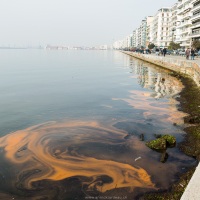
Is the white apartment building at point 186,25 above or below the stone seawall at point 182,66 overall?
above

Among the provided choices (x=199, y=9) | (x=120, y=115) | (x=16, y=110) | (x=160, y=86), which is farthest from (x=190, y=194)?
(x=199, y=9)

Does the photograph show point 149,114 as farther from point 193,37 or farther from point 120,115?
point 193,37

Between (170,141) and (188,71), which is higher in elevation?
(188,71)

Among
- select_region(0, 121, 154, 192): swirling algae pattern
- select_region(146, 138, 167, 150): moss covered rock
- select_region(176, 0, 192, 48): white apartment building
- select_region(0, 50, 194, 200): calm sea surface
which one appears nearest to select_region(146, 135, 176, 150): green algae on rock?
select_region(146, 138, 167, 150): moss covered rock

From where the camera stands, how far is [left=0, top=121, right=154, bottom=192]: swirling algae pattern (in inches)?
365

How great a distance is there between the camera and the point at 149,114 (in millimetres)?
17422

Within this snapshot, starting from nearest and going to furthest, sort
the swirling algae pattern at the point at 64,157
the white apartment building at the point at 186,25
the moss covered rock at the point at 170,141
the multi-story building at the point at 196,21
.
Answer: the swirling algae pattern at the point at 64,157 → the moss covered rock at the point at 170,141 → the multi-story building at the point at 196,21 → the white apartment building at the point at 186,25

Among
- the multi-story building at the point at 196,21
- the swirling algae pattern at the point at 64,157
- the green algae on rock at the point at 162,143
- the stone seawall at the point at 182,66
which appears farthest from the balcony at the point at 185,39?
the green algae on rock at the point at 162,143

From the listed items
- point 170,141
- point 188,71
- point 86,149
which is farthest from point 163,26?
point 86,149

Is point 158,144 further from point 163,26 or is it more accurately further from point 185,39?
point 163,26

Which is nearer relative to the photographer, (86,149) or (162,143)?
(162,143)

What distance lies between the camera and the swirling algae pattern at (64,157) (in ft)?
30.5

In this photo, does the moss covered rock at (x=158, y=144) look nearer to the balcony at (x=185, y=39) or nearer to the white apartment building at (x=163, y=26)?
the balcony at (x=185, y=39)

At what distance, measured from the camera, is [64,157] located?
11000mm
